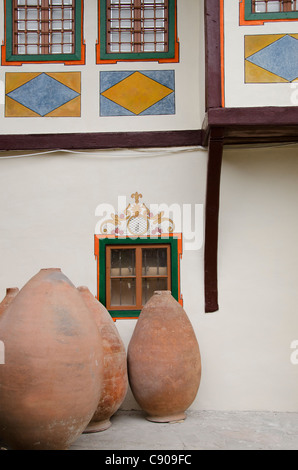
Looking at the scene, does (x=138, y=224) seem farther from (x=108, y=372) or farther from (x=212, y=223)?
(x=108, y=372)

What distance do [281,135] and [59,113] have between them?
2614 millimetres

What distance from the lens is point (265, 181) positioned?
732 cm

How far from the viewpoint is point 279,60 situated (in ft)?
21.2

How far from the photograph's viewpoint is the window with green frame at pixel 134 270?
7.25 metres

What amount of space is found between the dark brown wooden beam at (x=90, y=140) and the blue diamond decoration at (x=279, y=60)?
134 centimetres

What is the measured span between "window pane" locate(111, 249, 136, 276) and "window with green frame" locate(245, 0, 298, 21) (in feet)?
9.56

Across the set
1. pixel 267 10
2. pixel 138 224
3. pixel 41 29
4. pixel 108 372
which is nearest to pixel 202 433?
pixel 108 372

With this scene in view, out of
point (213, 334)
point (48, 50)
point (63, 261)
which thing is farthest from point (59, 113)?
point (213, 334)

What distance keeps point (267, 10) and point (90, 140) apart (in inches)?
96.5

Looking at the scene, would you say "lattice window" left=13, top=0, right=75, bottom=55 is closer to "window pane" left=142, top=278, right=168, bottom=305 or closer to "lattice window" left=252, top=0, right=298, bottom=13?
"lattice window" left=252, top=0, right=298, bottom=13

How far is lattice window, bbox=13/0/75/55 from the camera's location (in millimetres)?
7570

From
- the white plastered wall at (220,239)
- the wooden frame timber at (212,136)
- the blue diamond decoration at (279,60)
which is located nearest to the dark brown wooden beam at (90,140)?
the wooden frame timber at (212,136)

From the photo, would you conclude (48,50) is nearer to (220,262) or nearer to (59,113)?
(59,113)

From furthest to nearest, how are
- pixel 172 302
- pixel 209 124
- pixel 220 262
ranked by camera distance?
pixel 220 262 < pixel 172 302 < pixel 209 124
